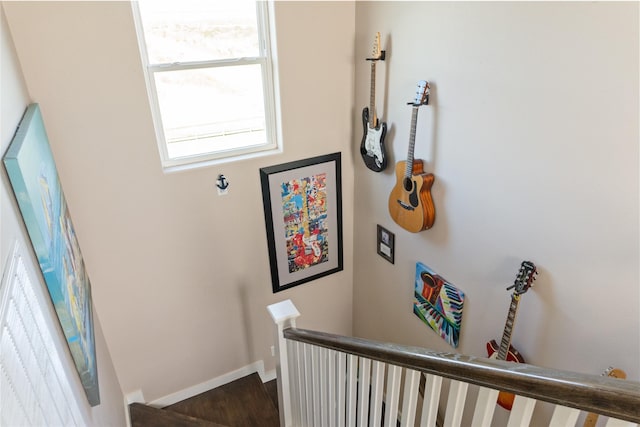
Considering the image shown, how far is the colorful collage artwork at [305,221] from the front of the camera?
308 cm

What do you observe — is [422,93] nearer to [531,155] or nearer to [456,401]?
[531,155]

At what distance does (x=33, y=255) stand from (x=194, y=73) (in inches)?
57.8

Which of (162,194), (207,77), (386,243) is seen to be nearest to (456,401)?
(386,243)

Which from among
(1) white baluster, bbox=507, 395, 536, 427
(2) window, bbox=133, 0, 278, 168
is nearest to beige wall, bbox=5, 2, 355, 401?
(2) window, bbox=133, 0, 278, 168

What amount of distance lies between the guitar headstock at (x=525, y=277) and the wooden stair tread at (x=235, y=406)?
82.3 inches

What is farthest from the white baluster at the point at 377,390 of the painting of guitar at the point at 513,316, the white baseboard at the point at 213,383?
the white baseboard at the point at 213,383

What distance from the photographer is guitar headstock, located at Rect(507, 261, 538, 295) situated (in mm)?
1996

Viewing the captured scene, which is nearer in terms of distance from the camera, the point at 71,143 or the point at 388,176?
the point at 71,143

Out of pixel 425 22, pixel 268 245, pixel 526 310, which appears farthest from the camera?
pixel 268 245

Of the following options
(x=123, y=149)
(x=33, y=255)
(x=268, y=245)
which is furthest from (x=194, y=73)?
(x=33, y=255)

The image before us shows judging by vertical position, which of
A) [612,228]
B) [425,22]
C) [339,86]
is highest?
[425,22]

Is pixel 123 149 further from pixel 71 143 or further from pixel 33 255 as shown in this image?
pixel 33 255

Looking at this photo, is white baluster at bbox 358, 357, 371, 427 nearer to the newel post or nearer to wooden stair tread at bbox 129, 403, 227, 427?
the newel post

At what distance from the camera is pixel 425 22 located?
7.41ft
